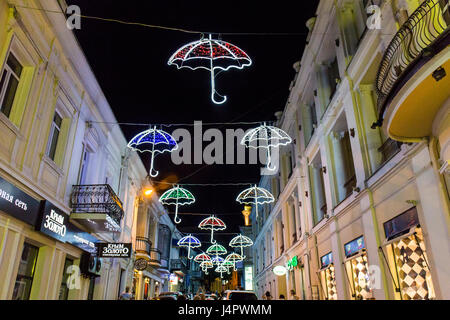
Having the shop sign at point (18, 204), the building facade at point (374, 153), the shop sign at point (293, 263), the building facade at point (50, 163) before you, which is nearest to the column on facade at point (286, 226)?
the building facade at point (374, 153)

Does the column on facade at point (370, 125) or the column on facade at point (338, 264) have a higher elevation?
the column on facade at point (370, 125)

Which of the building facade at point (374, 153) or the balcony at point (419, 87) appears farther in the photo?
the building facade at point (374, 153)

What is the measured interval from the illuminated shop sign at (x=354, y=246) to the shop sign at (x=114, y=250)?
9217mm

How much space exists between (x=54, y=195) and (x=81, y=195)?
1.80 meters

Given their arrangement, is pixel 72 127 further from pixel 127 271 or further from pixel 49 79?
pixel 127 271

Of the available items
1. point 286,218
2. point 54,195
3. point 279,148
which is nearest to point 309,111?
point 279,148

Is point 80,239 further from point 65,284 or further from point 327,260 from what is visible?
point 327,260

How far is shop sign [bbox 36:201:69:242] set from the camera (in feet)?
32.1

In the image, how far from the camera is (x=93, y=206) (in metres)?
12.8

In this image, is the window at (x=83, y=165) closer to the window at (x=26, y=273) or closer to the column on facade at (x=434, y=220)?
the window at (x=26, y=273)

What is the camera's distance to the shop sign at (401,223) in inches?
326

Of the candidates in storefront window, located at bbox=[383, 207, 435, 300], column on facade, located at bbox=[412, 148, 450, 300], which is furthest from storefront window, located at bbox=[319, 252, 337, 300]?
column on facade, located at bbox=[412, 148, 450, 300]

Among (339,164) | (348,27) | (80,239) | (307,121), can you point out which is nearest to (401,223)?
(339,164)

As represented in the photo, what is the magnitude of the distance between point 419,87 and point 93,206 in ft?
38.1
